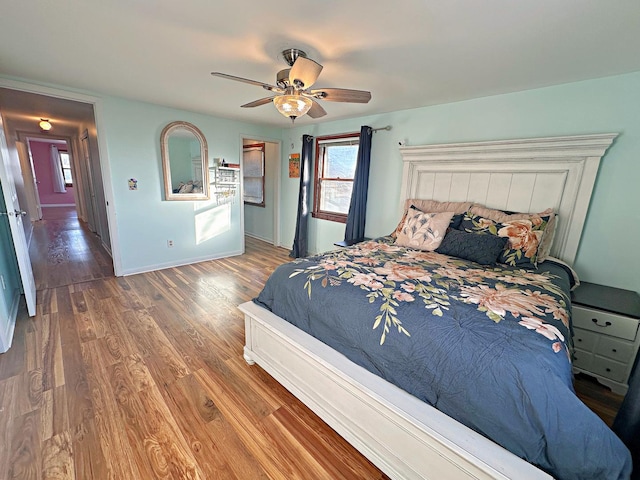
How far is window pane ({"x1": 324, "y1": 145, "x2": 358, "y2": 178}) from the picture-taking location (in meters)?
3.96

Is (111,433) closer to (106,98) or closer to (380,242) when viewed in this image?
(380,242)

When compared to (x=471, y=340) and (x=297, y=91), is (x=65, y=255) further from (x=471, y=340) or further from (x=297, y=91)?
(x=471, y=340)

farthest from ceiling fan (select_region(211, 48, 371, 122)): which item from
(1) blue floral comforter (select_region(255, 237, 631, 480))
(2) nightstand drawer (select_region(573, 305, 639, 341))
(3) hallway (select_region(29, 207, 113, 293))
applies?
(3) hallway (select_region(29, 207, 113, 293))

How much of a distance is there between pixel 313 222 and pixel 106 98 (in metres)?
3.17

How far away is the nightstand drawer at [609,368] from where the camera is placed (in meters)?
1.81

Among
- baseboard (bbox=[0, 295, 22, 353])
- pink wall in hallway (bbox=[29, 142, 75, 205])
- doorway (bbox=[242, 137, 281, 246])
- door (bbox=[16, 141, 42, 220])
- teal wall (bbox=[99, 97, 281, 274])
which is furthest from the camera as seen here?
pink wall in hallway (bbox=[29, 142, 75, 205])

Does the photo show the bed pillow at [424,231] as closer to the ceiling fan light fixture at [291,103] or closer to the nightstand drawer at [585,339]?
the nightstand drawer at [585,339]

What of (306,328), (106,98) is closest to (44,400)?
(306,328)

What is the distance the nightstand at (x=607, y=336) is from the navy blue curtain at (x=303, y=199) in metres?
3.46

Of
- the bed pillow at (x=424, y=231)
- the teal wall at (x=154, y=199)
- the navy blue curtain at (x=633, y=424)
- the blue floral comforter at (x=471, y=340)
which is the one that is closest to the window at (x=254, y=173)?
the teal wall at (x=154, y=199)

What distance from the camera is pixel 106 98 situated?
10.3ft

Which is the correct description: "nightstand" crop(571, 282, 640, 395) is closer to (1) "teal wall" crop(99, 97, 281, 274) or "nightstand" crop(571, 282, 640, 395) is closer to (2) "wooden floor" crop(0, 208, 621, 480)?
(2) "wooden floor" crop(0, 208, 621, 480)

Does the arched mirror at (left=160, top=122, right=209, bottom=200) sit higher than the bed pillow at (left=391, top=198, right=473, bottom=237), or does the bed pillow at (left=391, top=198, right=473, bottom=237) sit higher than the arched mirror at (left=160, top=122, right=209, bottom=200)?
the arched mirror at (left=160, top=122, right=209, bottom=200)

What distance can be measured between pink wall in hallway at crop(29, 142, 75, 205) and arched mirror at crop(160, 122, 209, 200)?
8537 millimetres
